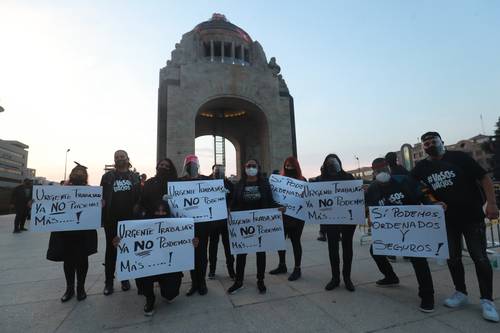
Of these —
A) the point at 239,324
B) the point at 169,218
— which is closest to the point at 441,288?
the point at 239,324

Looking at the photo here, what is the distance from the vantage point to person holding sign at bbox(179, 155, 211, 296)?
4.02m

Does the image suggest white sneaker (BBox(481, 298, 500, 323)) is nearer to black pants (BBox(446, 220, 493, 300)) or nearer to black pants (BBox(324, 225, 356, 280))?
black pants (BBox(446, 220, 493, 300))

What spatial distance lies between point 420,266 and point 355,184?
1465 millimetres

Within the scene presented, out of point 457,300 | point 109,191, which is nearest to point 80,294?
point 109,191

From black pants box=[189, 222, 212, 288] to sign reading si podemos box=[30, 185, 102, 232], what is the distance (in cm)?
154

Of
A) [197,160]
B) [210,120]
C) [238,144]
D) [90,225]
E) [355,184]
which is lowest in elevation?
[90,225]

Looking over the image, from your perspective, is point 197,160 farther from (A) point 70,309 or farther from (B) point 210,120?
(B) point 210,120

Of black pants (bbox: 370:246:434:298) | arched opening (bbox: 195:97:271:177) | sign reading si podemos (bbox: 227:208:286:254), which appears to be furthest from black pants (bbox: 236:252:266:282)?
arched opening (bbox: 195:97:271:177)

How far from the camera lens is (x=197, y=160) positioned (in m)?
4.73

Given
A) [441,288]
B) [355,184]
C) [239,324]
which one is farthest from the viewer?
[355,184]

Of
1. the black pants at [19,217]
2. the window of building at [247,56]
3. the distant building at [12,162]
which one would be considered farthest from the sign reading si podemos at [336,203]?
the distant building at [12,162]

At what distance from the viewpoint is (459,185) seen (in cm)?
336

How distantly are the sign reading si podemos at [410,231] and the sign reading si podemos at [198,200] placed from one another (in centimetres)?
238

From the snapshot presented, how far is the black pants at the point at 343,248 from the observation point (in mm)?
4098
